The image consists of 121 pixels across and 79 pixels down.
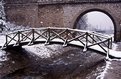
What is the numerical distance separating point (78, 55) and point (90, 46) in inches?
139

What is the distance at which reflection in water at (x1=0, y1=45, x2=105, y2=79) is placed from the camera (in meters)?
12.5

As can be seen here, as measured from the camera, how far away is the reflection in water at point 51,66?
1255cm

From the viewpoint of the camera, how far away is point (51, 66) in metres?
14.4

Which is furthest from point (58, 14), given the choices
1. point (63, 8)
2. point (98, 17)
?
point (98, 17)

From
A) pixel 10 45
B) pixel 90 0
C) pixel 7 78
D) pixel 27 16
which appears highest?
pixel 90 0

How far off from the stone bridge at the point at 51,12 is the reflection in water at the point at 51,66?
778 cm

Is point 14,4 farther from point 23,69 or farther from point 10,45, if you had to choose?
point 23,69

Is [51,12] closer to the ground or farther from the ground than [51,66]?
farther from the ground

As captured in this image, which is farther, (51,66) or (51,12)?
(51,12)

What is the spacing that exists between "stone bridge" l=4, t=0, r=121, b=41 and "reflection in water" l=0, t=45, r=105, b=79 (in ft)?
25.5

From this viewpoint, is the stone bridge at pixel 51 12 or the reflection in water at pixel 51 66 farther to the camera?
the stone bridge at pixel 51 12

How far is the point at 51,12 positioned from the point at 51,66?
1171cm

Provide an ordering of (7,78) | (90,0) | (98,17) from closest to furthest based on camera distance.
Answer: (7,78) < (90,0) < (98,17)

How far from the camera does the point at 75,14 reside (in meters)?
25.3
